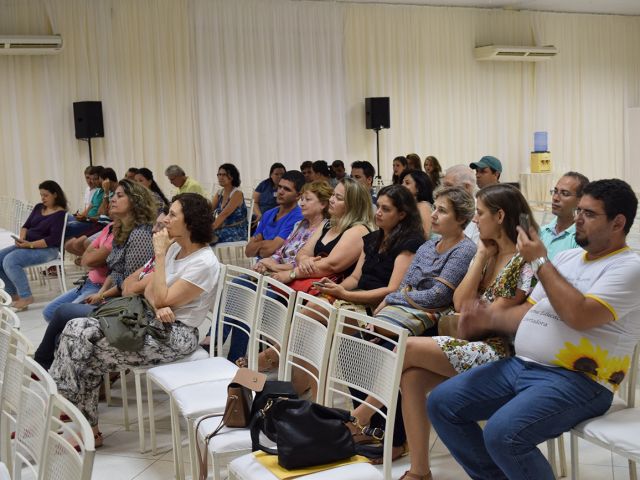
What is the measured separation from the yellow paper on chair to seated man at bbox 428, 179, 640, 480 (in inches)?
18.6

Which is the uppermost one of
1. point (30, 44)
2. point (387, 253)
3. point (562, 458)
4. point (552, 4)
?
point (552, 4)

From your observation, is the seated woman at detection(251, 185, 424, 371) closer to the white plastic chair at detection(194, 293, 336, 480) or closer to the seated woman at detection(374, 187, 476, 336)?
the seated woman at detection(374, 187, 476, 336)

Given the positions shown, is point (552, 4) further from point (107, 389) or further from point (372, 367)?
point (372, 367)

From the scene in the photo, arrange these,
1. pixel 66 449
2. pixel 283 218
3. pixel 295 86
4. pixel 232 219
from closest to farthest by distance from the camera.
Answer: pixel 66 449, pixel 283 218, pixel 232 219, pixel 295 86

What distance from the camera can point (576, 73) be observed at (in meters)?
13.6

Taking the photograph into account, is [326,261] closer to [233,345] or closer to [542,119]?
[233,345]

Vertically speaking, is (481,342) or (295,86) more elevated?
(295,86)

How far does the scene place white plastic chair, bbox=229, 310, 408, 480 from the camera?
235cm

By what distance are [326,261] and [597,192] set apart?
1.97 m

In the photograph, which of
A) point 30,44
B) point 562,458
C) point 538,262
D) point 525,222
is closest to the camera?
point 538,262

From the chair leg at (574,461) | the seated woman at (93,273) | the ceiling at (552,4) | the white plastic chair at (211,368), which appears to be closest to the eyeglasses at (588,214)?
the chair leg at (574,461)

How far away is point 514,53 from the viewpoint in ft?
41.5

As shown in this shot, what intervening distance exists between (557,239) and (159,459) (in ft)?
7.01

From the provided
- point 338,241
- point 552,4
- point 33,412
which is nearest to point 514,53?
point 552,4
